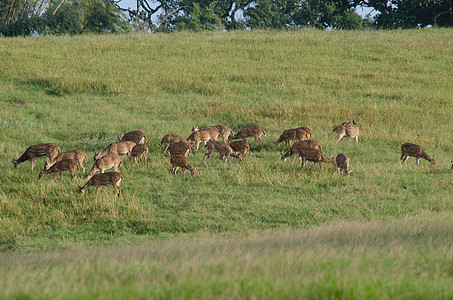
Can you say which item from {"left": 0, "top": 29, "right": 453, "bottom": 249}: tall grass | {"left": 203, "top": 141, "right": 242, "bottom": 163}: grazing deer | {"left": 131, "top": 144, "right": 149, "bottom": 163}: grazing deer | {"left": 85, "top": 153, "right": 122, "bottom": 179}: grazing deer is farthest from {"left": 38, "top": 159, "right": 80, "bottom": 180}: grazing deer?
{"left": 203, "top": 141, "right": 242, "bottom": 163}: grazing deer

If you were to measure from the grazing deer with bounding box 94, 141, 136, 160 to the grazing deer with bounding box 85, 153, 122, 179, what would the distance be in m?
1.00

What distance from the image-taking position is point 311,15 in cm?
6531

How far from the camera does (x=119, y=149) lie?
1414 centimetres

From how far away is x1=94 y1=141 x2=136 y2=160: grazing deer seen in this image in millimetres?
13937

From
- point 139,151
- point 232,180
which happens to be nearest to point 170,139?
point 139,151

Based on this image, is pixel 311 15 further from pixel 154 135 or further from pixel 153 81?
pixel 154 135

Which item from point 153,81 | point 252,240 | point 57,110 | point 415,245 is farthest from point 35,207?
point 153,81

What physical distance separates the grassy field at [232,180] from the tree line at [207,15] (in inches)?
797

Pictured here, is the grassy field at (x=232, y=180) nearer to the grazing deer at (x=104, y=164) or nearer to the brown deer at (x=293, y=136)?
the brown deer at (x=293, y=136)

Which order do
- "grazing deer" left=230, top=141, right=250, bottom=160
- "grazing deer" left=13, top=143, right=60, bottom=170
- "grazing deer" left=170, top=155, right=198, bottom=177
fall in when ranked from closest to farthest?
"grazing deer" left=170, top=155, right=198, bottom=177, "grazing deer" left=13, top=143, right=60, bottom=170, "grazing deer" left=230, top=141, right=250, bottom=160

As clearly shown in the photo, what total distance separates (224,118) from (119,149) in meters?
6.54

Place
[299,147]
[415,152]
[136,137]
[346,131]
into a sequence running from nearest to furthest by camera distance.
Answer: [299,147] < [415,152] < [136,137] < [346,131]

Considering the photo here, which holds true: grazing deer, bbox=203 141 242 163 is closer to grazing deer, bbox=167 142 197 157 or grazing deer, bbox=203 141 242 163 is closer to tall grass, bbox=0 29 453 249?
tall grass, bbox=0 29 453 249

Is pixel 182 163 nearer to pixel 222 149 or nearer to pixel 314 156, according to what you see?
pixel 222 149
